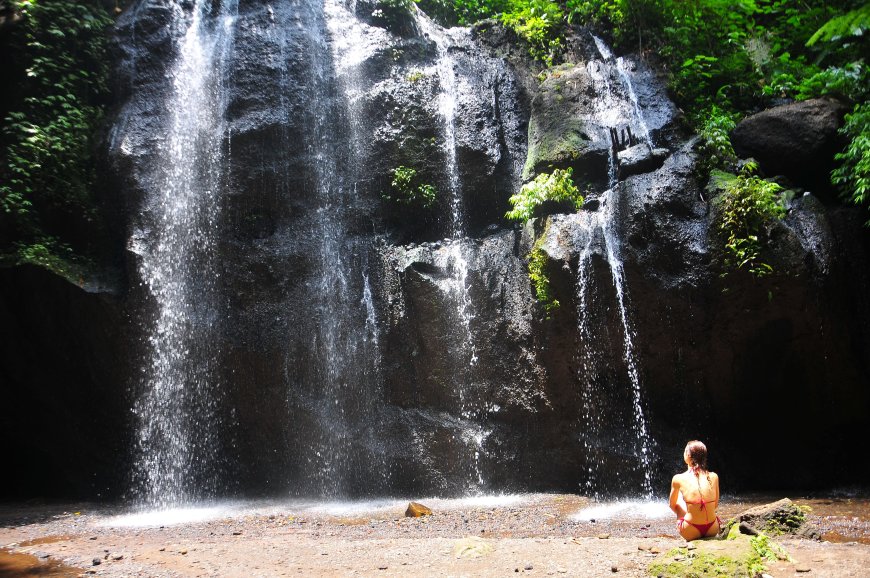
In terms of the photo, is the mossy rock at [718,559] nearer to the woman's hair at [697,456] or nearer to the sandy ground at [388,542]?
the sandy ground at [388,542]

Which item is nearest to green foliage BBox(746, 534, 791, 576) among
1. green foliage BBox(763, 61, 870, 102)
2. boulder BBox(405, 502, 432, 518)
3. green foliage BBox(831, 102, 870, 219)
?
boulder BBox(405, 502, 432, 518)

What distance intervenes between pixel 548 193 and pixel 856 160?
13.8ft

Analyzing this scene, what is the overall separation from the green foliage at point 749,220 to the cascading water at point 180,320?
8238 millimetres

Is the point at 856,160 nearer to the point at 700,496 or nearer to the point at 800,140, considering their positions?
the point at 800,140

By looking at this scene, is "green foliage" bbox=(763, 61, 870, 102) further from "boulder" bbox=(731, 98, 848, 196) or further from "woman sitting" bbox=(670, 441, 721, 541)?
"woman sitting" bbox=(670, 441, 721, 541)

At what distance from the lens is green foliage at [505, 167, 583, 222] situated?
928cm

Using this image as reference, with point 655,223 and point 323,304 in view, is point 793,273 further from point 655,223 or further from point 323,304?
point 323,304

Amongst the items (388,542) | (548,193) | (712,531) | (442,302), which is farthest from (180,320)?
(712,531)

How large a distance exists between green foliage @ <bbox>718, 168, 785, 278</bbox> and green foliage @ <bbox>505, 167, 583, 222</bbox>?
222 cm

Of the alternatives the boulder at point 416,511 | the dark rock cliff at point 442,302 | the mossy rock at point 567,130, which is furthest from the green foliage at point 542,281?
the boulder at point 416,511

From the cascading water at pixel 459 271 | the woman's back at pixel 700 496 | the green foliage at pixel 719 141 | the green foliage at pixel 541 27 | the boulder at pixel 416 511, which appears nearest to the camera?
the woman's back at pixel 700 496

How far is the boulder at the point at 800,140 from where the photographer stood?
332 inches

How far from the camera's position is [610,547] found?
16.6 ft

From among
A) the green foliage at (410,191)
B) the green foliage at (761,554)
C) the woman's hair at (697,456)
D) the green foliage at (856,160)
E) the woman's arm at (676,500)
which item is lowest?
the green foliage at (761,554)
